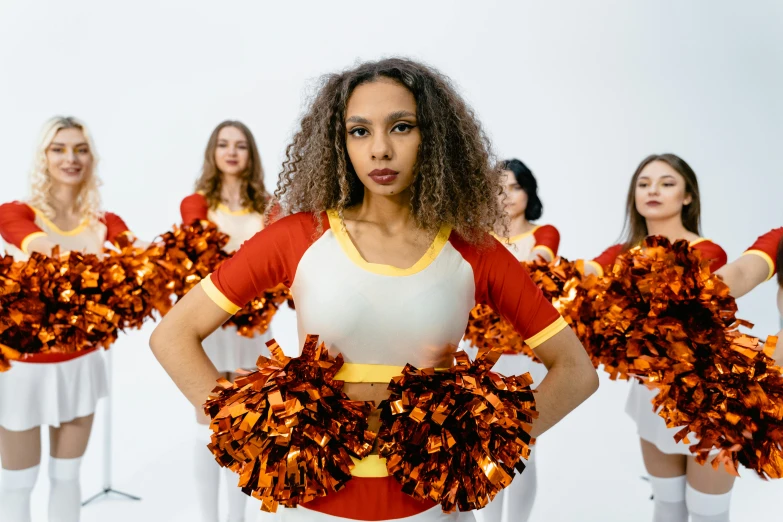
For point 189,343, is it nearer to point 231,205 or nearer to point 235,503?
point 235,503

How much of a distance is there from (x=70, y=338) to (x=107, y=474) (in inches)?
81.7

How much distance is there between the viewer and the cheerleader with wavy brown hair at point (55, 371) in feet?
10.8

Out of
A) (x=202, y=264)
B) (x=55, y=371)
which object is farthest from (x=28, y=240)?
(x=202, y=264)

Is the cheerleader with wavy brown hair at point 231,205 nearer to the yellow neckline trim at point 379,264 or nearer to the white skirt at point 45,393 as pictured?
the white skirt at point 45,393

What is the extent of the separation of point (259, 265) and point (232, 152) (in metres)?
2.55

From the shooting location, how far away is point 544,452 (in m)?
5.73

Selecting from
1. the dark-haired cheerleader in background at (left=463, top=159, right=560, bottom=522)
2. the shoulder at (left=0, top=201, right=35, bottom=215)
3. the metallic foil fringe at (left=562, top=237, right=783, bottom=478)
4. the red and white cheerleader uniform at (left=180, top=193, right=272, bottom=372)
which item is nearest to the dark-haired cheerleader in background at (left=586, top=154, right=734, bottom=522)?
the metallic foil fringe at (left=562, top=237, right=783, bottom=478)

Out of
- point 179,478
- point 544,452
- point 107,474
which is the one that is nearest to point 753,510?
point 544,452

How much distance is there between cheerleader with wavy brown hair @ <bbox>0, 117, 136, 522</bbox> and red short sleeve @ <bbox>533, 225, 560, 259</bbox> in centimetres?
207

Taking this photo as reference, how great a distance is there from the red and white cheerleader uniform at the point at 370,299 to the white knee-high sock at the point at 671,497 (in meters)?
1.65

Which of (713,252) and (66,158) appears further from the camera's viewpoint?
(66,158)

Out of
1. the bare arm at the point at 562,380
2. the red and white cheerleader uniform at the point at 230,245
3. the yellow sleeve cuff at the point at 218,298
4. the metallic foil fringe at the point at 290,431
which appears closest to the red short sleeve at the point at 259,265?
the yellow sleeve cuff at the point at 218,298

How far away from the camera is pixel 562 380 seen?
1.86 metres

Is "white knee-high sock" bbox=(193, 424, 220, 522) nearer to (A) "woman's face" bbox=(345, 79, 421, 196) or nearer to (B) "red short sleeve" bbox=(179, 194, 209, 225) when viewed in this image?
(B) "red short sleeve" bbox=(179, 194, 209, 225)
